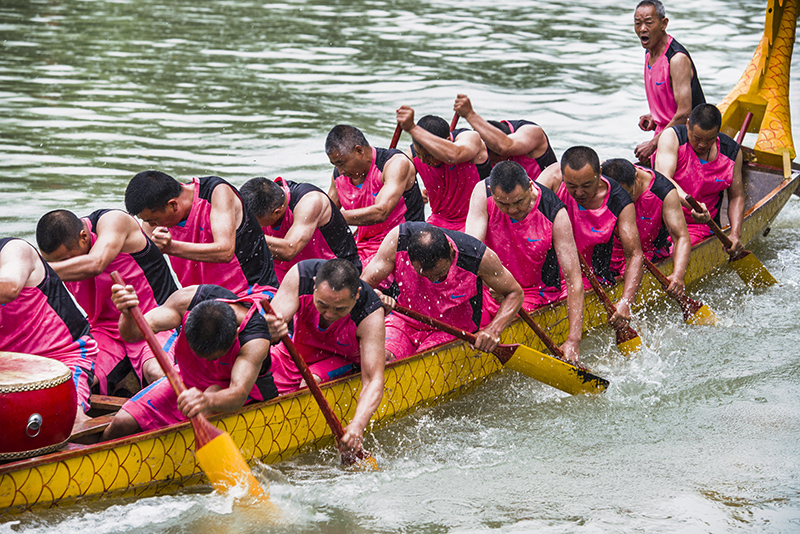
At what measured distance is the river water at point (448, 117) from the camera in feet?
16.5

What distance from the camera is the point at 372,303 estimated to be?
5.09 m

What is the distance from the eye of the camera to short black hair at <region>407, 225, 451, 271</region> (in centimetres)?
524

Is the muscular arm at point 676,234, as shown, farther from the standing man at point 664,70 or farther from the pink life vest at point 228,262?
the pink life vest at point 228,262

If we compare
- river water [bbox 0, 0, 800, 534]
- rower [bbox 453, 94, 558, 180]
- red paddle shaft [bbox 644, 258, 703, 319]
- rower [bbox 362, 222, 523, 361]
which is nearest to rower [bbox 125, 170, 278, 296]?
rower [bbox 362, 222, 523, 361]

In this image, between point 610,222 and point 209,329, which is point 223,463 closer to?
point 209,329

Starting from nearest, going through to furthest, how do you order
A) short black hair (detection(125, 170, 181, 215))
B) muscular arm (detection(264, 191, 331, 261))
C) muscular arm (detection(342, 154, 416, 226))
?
short black hair (detection(125, 170, 181, 215)) → muscular arm (detection(264, 191, 331, 261)) → muscular arm (detection(342, 154, 416, 226))

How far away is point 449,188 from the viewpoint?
7.29 m

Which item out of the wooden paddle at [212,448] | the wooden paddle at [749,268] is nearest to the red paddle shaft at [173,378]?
the wooden paddle at [212,448]

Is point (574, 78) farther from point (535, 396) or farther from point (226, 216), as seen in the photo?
point (226, 216)

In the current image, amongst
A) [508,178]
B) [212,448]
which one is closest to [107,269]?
[212,448]

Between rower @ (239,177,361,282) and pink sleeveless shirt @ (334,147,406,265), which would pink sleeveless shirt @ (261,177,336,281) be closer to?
rower @ (239,177,361,282)

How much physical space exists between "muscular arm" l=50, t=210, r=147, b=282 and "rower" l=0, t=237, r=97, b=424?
0.39 feet

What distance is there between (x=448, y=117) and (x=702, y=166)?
747 centimetres

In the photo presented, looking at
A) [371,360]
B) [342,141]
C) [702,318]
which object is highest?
[342,141]
